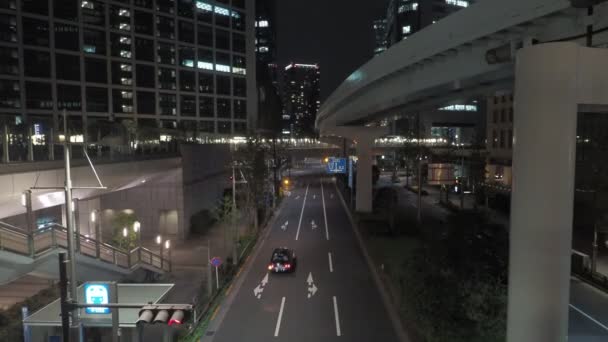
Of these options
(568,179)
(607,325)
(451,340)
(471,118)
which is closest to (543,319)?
(568,179)

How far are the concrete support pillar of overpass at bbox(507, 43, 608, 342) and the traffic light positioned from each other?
6.00 m

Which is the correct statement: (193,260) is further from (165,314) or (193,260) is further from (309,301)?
(165,314)

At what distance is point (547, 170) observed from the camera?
22.9 feet

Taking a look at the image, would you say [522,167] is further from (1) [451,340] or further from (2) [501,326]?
(1) [451,340]

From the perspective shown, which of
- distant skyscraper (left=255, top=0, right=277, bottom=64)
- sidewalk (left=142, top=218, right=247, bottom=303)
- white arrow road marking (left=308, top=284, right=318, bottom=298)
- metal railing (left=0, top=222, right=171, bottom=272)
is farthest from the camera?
distant skyscraper (left=255, top=0, right=277, bottom=64)

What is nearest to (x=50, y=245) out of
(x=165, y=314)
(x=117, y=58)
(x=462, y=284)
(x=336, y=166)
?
(x=165, y=314)

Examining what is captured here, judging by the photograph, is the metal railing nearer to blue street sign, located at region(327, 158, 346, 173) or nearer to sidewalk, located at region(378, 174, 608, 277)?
sidewalk, located at region(378, 174, 608, 277)

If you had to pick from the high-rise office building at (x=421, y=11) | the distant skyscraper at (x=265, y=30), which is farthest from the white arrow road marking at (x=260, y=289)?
the distant skyscraper at (x=265, y=30)

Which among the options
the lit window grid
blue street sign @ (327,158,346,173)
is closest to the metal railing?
blue street sign @ (327,158,346,173)

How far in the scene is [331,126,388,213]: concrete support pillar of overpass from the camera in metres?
37.3

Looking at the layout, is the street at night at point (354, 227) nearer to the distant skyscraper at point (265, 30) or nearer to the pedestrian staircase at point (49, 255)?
the pedestrian staircase at point (49, 255)

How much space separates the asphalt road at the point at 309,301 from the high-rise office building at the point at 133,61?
1574cm

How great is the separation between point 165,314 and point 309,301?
1023cm

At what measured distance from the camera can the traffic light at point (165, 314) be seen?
700 cm
